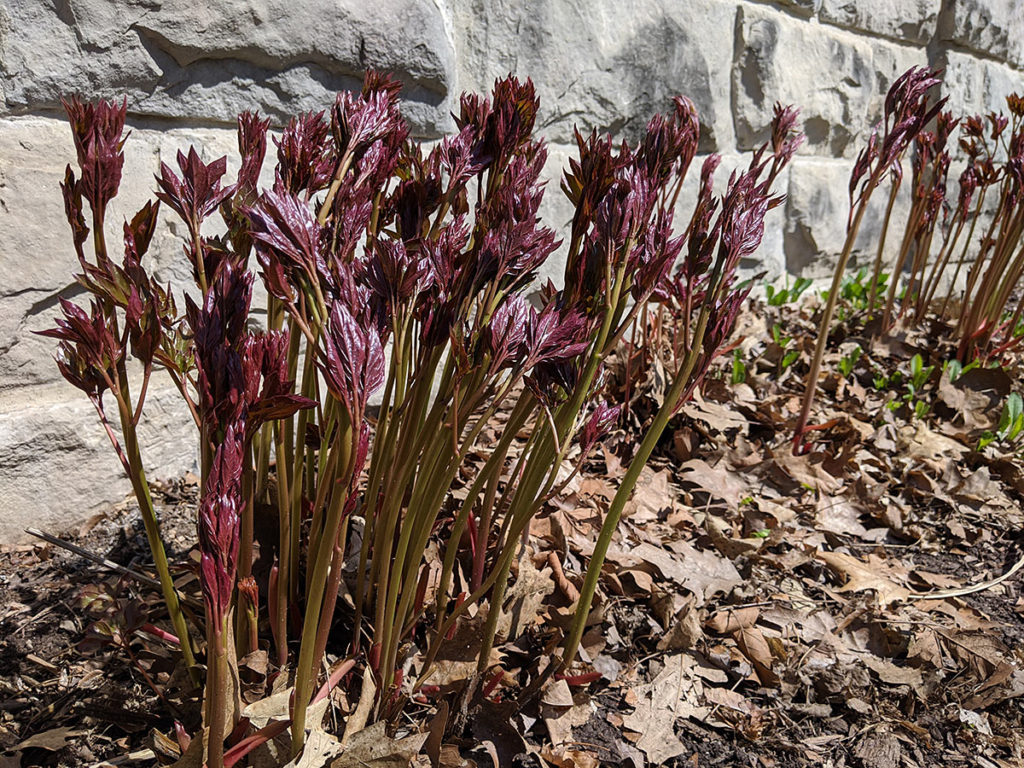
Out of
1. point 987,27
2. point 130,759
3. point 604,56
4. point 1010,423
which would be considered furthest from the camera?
point 987,27

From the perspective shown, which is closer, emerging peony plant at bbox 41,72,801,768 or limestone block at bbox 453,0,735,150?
emerging peony plant at bbox 41,72,801,768

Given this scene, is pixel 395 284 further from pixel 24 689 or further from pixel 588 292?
pixel 24 689

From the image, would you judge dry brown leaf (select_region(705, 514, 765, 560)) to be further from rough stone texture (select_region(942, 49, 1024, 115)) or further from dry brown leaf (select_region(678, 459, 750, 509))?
rough stone texture (select_region(942, 49, 1024, 115))

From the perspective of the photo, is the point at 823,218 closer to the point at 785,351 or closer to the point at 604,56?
the point at 785,351

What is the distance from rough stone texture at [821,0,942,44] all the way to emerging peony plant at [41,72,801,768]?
8.79 ft

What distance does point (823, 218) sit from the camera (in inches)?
148

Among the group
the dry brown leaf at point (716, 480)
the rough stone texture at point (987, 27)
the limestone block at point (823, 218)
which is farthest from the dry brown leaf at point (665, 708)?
the rough stone texture at point (987, 27)

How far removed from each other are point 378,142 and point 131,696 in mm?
1016

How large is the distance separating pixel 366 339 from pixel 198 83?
134 cm

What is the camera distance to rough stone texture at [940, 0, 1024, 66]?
401 centimetres

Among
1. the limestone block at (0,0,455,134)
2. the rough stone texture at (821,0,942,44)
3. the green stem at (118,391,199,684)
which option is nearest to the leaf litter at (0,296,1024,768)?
the green stem at (118,391,199,684)

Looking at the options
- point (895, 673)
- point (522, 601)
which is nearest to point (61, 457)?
point (522, 601)

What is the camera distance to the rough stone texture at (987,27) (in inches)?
158

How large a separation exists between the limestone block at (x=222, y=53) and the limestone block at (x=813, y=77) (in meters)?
1.53
